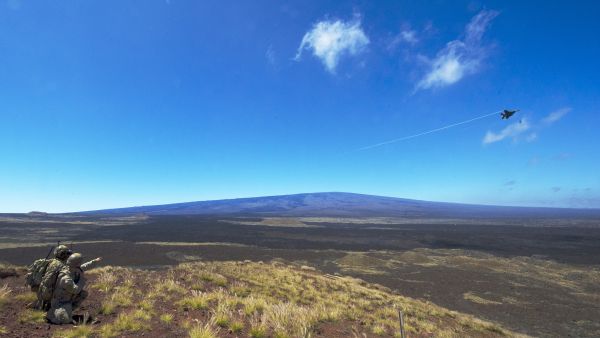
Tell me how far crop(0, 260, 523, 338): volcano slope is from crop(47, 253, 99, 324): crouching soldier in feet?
0.92

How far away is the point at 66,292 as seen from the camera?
7.93m

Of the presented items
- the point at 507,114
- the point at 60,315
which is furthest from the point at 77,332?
the point at 507,114

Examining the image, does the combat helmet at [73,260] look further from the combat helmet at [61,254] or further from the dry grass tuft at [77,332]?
the dry grass tuft at [77,332]

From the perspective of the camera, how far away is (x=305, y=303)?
15.3 meters

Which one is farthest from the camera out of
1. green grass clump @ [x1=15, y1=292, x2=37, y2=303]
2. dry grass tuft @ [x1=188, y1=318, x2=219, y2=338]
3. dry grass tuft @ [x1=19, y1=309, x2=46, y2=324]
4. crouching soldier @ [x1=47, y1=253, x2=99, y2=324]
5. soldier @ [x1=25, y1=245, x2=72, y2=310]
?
green grass clump @ [x1=15, y1=292, x2=37, y2=303]

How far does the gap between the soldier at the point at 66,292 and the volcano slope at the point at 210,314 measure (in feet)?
0.92

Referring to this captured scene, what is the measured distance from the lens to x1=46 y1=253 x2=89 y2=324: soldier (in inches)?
305

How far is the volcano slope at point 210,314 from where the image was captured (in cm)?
787

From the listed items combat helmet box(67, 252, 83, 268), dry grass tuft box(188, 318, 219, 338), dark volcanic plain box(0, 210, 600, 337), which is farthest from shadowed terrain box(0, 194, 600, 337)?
combat helmet box(67, 252, 83, 268)

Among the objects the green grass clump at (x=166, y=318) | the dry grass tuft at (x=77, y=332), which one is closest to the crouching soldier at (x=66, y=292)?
the dry grass tuft at (x=77, y=332)

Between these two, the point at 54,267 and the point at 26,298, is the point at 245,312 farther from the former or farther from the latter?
the point at 26,298

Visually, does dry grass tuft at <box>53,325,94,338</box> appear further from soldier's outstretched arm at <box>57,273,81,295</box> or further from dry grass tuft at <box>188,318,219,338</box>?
dry grass tuft at <box>188,318,219,338</box>

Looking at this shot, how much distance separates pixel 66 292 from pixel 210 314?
3939 mm

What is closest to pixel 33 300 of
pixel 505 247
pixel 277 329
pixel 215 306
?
pixel 215 306
